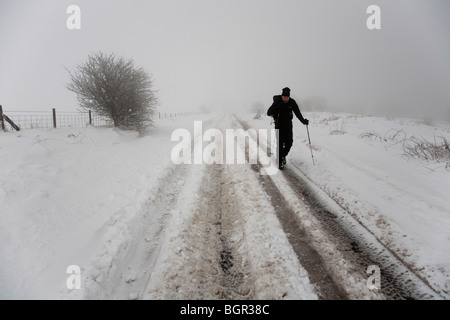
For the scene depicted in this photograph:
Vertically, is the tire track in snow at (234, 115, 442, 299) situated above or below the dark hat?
below

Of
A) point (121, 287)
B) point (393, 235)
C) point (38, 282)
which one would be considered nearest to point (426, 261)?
point (393, 235)

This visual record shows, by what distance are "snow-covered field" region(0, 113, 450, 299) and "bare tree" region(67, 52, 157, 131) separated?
5701mm

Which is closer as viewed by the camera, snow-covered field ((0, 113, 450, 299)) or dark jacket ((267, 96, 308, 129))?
snow-covered field ((0, 113, 450, 299))

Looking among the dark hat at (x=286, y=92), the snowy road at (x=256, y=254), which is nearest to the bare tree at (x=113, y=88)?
the dark hat at (x=286, y=92)

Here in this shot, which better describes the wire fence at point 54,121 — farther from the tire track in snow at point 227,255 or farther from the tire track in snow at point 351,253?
the tire track in snow at point 351,253

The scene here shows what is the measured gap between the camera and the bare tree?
11320mm

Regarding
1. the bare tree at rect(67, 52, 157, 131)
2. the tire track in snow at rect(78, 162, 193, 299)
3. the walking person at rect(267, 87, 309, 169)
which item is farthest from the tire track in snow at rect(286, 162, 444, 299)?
the bare tree at rect(67, 52, 157, 131)

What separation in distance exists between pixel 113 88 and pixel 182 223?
10850 millimetres

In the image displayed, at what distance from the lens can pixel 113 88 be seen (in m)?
11.6

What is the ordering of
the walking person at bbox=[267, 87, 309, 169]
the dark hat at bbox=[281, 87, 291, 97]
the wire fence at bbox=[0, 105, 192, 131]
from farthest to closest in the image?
the wire fence at bbox=[0, 105, 192, 131]
the walking person at bbox=[267, 87, 309, 169]
the dark hat at bbox=[281, 87, 291, 97]

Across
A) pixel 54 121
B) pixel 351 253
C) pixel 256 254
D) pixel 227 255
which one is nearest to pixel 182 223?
pixel 227 255

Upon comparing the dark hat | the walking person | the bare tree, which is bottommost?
the walking person

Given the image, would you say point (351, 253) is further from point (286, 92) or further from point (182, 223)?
point (286, 92)

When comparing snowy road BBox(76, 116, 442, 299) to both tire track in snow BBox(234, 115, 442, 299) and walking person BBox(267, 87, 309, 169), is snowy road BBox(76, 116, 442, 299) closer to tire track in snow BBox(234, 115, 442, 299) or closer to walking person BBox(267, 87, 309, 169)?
tire track in snow BBox(234, 115, 442, 299)
